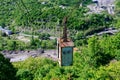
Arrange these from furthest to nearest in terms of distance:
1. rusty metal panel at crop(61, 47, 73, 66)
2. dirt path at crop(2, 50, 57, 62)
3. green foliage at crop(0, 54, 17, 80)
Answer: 1. dirt path at crop(2, 50, 57, 62)
2. rusty metal panel at crop(61, 47, 73, 66)
3. green foliage at crop(0, 54, 17, 80)

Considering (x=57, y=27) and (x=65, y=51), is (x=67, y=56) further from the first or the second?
(x=57, y=27)

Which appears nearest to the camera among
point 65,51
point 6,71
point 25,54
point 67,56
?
point 6,71

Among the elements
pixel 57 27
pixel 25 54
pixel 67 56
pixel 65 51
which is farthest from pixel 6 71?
pixel 57 27

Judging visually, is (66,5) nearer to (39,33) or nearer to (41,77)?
(39,33)

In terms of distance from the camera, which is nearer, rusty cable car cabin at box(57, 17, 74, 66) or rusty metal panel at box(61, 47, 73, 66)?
rusty cable car cabin at box(57, 17, 74, 66)

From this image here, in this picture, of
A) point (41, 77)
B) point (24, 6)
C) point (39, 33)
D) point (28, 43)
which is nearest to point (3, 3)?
point (24, 6)

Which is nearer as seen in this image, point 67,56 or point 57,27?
point 67,56

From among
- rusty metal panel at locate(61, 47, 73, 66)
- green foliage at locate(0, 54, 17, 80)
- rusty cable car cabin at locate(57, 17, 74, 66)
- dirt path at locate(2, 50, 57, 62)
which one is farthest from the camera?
dirt path at locate(2, 50, 57, 62)

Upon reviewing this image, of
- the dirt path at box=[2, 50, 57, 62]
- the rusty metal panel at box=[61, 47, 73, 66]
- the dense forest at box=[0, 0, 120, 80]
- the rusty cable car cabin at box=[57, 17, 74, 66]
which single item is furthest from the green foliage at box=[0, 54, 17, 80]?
the dirt path at box=[2, 50, 57, 62]

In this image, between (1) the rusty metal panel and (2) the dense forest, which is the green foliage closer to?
(2) the dense forest

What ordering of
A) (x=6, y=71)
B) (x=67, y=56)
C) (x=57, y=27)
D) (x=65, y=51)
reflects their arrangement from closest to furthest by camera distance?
(x=6, y=71) → (x=65, y=51) → (x=67, y=56) → (x=57, y=27)

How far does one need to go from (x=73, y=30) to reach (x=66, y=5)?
8.12 meters

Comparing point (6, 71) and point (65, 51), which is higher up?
point (6, 71)

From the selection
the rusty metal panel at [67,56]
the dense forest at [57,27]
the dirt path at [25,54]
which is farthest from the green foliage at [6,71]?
the dirt path at [25,54]
